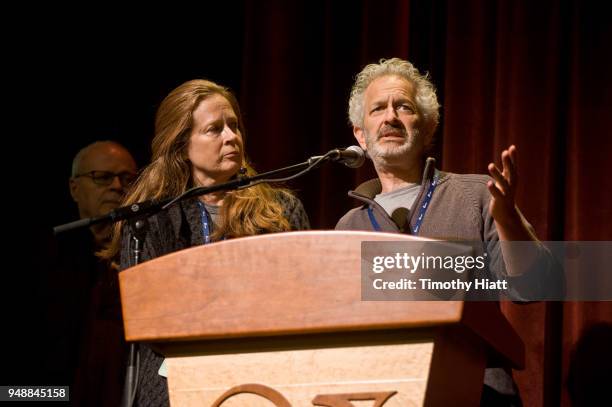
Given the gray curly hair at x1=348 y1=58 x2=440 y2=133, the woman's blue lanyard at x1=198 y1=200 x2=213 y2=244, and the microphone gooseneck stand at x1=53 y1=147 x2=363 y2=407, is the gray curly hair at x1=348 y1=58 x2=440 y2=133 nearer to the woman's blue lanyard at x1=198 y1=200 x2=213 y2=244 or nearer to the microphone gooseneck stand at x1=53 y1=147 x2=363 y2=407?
the woman's blue lanyard at x1=198 y1=200 x2=213 y2=244

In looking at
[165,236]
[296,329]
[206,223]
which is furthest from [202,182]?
[296,329]

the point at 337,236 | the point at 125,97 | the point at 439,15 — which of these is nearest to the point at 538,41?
the point at 439,15

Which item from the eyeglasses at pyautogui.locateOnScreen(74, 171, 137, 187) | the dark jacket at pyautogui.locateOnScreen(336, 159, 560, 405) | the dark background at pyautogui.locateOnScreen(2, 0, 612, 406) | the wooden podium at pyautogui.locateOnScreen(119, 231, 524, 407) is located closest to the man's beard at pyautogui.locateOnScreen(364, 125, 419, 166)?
the dark jacket at pyautogui.locateOnScreen(336, 159, 560, 405)

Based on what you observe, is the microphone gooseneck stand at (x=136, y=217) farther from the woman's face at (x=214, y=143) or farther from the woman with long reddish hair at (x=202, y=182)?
the woman's face at (x=214, y=143)

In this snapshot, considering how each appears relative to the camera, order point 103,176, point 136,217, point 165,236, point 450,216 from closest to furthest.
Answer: point 136,217
point 450,216
point 165,236
point 103,176

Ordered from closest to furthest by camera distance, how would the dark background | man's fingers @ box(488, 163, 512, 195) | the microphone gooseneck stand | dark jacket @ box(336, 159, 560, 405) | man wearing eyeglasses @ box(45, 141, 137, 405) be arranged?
man's fingers @ box(488, 163, 512, 195) < the microphone gooseneck stand < dark jacket @ box(336, 159, 560, 405) < the dark background < man wearing eyeglasses @ box(45, 141, 137, 405)

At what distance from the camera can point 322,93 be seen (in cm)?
349

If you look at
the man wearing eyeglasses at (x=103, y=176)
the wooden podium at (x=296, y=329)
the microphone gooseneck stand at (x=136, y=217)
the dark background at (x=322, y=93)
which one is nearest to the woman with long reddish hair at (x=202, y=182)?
the microphone gooseneck stand at (x=136, y=217)

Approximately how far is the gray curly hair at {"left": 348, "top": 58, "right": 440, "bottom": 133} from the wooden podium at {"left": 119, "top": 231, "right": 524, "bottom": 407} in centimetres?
137

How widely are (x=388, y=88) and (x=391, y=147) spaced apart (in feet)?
0.82

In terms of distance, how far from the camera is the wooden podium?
121 cm

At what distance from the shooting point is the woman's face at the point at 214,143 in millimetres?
2684

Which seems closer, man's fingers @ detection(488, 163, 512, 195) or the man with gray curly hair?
man's fingers @ detection(488, 163, 512, 195)

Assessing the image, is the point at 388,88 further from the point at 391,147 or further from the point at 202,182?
the point at 202,182
